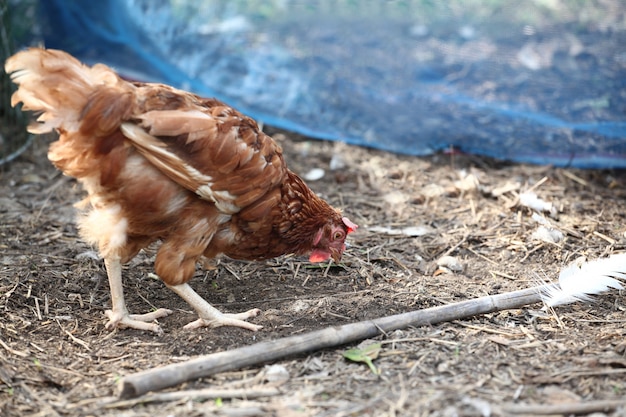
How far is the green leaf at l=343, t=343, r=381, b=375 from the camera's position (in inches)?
123

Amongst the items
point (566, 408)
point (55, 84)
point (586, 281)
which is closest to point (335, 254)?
point (586, 281)

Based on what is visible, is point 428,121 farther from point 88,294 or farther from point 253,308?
point 88,294

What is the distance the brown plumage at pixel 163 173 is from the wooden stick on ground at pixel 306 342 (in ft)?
1.72

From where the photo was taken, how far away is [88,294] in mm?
3953

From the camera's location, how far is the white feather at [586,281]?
369cm

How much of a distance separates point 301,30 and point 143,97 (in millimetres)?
3433

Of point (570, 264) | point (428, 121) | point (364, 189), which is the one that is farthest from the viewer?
point (428, 121)

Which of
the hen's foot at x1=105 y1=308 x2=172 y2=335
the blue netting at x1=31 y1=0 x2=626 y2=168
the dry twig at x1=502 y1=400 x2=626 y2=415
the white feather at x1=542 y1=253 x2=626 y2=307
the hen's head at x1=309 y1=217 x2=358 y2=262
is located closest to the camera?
the dry twig at x1=502 y1=400 x2=626 y2=415

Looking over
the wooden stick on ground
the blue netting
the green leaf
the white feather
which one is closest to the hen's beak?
the wooden stick on ground

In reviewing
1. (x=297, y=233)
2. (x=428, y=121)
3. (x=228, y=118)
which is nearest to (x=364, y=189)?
(x=428, y=121)

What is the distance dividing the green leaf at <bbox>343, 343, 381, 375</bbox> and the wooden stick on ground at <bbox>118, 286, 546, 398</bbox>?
7 centimetres

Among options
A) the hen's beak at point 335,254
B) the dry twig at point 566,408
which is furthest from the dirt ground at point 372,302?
the hen's beak at point 335,254

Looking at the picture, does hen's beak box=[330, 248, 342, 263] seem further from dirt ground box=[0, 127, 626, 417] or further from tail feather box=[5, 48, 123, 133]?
tail feather box=[5, 48, 123, 133]

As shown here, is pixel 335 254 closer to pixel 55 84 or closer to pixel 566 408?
pixel 566 408
